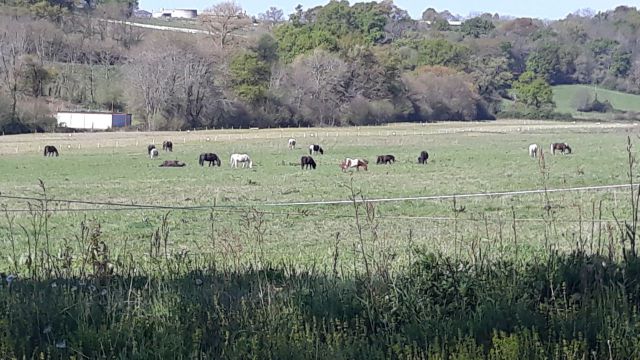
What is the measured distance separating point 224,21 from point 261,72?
2158cm

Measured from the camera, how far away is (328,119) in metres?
103

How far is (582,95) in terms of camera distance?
135250 millimetres

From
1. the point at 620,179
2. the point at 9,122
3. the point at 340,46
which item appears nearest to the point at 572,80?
the point at 340,46

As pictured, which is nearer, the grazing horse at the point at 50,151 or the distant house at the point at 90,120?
the grazing horse at the point at 50,151

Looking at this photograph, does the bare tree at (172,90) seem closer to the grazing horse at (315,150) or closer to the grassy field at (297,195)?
the grassy field at (297,195)

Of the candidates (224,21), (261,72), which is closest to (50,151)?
(261,72)

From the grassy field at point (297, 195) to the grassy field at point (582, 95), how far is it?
72835 mm

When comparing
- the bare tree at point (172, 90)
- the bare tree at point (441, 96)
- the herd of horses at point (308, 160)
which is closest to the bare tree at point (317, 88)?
the bare tree at point (172, 90)

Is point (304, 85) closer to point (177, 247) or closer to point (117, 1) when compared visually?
point (117, 1)

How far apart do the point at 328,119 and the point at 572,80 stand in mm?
67373

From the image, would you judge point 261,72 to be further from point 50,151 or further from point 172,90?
point 50,151

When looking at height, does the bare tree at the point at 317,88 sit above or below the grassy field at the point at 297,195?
above

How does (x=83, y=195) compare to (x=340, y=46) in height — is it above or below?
below

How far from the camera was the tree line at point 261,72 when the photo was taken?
92188 millimetres
